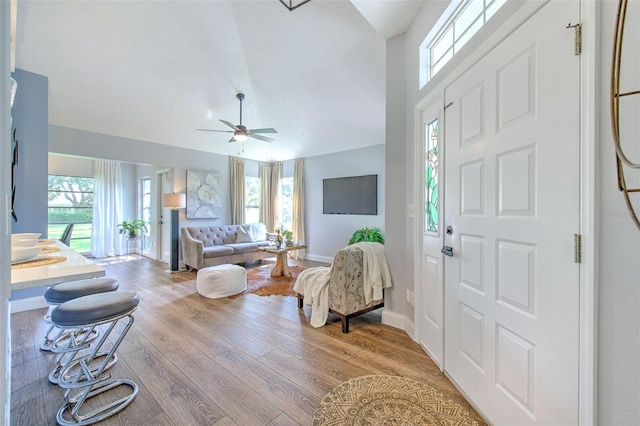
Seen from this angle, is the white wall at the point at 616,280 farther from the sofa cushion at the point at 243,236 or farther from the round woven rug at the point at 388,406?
the sofa cushion at the point at 243,236

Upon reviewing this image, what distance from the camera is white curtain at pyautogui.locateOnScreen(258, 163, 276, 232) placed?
7.05 meters

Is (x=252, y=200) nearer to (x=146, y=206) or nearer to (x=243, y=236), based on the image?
(x=243, y=236)

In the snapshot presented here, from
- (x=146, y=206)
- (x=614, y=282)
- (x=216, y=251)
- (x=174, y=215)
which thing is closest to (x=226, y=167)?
(x=174, y=215)

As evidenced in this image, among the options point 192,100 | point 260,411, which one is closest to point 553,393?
point 260,411

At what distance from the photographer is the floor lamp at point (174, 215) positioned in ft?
16.4

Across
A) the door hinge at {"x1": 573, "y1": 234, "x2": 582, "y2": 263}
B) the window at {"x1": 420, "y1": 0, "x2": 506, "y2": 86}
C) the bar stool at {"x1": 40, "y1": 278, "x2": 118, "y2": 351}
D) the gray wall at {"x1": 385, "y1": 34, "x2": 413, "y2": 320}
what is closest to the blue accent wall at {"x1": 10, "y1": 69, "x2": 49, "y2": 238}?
the bar stool at {"x1": 40, "y1": 278, "x2": 118, "y2": 351}

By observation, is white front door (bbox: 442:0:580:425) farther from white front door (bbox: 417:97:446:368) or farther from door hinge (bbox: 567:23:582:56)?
white front door (bbox: 417:97:446:368)

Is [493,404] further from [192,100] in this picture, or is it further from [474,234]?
[192,100]

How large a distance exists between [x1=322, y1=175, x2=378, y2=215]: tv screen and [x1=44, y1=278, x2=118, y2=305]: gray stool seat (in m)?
4.25

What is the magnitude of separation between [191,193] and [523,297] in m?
5.86

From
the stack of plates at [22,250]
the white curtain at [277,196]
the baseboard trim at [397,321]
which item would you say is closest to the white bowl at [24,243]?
the stack of plates at [22,250]

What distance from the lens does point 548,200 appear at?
114cm

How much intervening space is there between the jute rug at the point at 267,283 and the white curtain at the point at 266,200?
1957 mm

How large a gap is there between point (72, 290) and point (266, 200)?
17.4 feet
